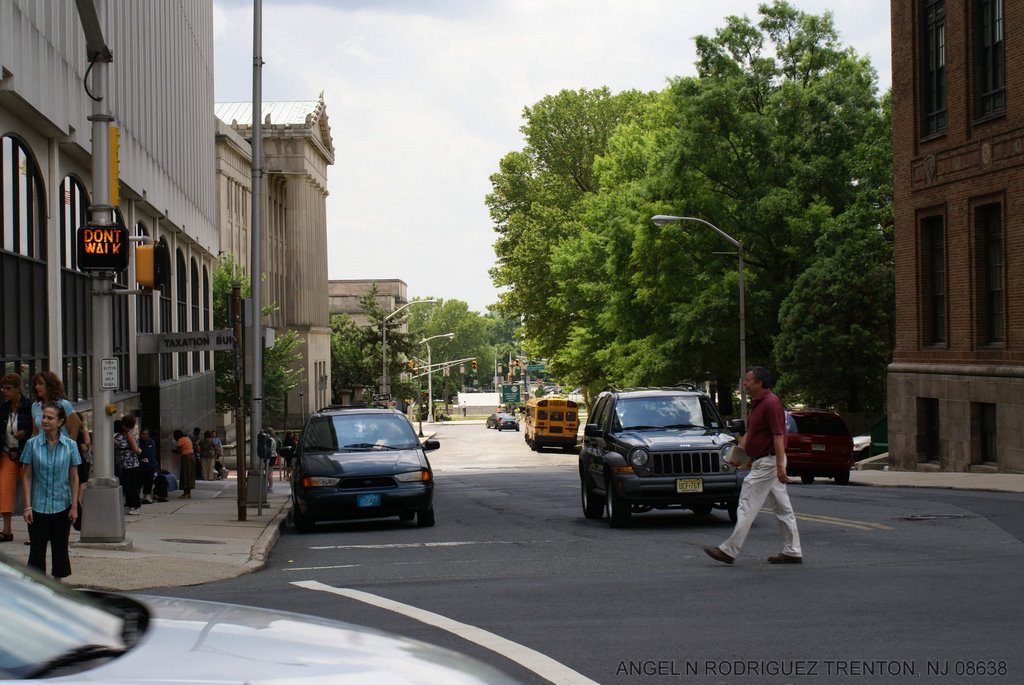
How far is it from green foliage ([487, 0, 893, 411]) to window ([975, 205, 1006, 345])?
902cm

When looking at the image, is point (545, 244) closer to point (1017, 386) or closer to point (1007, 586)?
point (1017, 386)

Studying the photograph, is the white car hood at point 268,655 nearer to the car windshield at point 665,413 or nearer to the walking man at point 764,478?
the walking man at point 764,478

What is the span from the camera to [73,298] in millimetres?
28078

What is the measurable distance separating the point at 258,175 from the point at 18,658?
81.1 ft

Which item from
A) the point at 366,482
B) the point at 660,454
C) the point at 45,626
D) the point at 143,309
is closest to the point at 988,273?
the point at 660,454

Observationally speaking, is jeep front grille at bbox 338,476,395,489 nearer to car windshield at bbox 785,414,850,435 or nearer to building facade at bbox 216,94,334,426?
car windshield at bbox 785,414,850,435

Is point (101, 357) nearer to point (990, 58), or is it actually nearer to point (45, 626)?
point (45, 626)

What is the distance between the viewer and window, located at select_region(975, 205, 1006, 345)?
34.4 meters

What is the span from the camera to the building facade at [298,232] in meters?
96.6

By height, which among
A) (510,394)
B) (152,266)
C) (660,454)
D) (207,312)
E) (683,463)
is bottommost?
(510,394)

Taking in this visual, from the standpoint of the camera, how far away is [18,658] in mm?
3217

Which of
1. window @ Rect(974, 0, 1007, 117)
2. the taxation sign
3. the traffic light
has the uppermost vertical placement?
window @ Rect(974, 0, 1007, 117)

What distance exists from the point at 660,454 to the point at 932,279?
23.3 m

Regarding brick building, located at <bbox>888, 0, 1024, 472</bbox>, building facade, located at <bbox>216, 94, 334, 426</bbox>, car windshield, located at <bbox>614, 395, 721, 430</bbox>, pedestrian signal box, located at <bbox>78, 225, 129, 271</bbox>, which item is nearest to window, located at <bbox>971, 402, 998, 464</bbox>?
brick building, located at <bbox>888, 0, 1024, 472</bbox>
